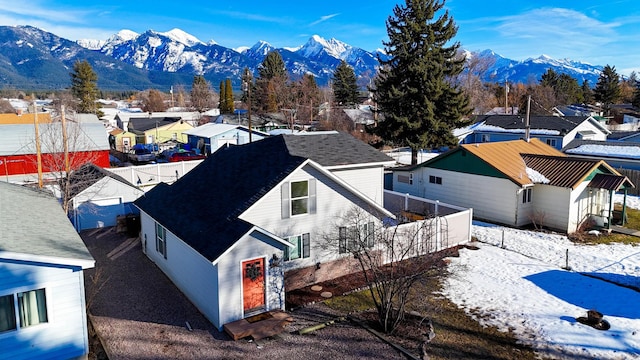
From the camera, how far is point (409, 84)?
34.5 m

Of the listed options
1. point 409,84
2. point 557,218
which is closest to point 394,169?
point 409,84

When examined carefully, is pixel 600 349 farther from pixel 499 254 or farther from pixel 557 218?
pixel 557 218

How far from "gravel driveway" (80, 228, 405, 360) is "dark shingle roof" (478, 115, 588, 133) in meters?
41.6

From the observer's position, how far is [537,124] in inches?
1890

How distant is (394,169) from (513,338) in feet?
62.8

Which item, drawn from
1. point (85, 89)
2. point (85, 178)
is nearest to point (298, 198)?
point (85, 178)

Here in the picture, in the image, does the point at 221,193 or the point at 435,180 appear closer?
the point at 221,193

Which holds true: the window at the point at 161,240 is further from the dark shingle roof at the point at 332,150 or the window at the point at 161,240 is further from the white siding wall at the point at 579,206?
the white siding wall at the point at 579,206

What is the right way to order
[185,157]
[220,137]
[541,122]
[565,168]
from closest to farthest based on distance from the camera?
1. [565,168]
2. [185,157]
3. [220,137]
4. [541,122]

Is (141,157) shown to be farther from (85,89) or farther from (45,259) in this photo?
(85,89)

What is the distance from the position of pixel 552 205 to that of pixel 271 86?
2565 inches

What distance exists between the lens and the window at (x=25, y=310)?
9719mm

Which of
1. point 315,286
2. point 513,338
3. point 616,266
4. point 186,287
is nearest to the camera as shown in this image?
point 513,338

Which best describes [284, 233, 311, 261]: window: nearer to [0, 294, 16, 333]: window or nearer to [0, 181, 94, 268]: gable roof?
[0, 181, 94, 268]: gable roof
